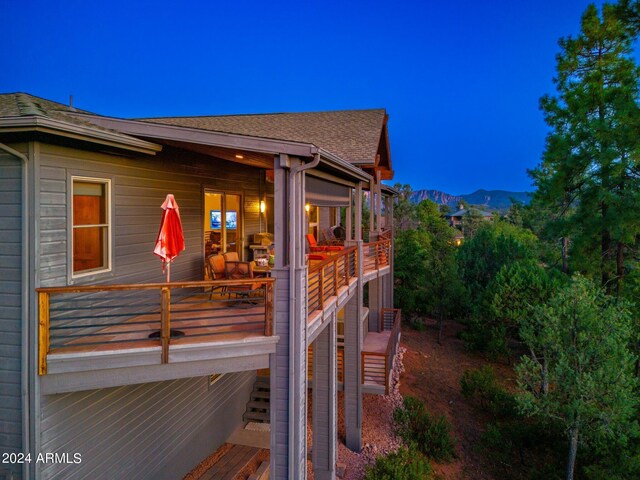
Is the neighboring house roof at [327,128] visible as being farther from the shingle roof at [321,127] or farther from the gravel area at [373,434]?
the gravel area at [373,434]

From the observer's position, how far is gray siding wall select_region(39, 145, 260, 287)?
5160 mm

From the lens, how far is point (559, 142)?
18.1m

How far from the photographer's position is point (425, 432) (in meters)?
12.7

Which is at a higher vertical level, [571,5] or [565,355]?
[571,5]

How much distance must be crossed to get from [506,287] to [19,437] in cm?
2124

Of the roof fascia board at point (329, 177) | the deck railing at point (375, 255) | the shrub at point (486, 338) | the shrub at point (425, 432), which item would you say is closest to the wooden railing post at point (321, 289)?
the roof fascia board at point (329, 177)

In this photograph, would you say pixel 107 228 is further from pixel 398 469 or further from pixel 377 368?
pixel 377 368

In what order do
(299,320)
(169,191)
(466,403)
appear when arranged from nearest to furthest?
(299,320)
(169,191)
(466,403)

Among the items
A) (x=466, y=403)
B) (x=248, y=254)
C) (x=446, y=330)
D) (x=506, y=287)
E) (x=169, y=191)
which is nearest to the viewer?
(x=169, y=191)

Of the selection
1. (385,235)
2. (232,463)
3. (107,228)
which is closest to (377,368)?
(385,235)

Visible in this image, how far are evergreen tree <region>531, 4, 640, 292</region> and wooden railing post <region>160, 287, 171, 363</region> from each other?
58.1ft

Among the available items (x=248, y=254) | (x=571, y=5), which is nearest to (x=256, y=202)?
(x=248, y=254)

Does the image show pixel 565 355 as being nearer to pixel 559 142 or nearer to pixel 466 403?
pixel 466 403

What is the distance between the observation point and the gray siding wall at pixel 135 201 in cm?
516
